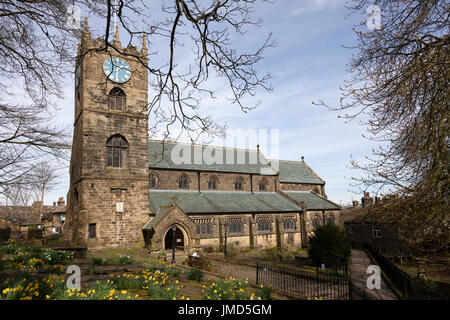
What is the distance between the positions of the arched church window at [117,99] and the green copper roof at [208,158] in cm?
643

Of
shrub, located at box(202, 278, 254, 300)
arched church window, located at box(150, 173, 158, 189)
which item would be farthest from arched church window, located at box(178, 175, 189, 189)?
shrub, located at box(202, 278, 254, 300)

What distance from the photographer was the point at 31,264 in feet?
38.2

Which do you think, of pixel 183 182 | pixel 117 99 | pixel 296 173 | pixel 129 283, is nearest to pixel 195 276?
Result: pixel 129 283

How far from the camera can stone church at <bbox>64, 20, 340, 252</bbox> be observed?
2247cm

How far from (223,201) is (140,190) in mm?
10148

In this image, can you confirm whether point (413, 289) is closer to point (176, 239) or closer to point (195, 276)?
point (195, 276)

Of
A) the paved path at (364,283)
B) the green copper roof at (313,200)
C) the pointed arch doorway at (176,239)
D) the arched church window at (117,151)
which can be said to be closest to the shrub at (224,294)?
the paved path at (364,283)

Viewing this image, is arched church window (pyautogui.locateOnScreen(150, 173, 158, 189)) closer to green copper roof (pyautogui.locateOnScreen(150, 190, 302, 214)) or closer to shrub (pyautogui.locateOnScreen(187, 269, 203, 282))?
green copper roof (pyautogui.locateOnScreen(150, 190, 302, 214))

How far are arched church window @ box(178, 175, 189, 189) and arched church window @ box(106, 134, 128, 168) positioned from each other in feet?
26.1
